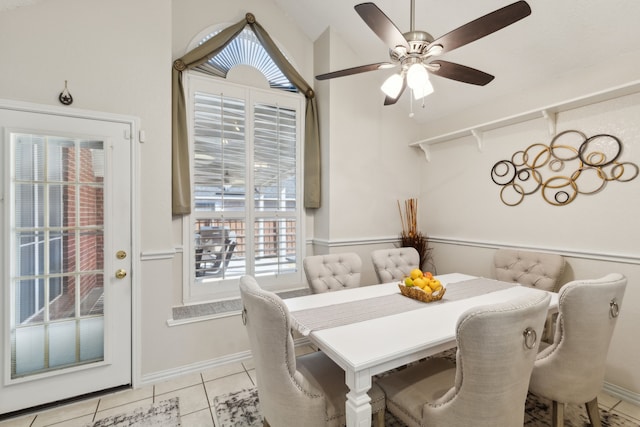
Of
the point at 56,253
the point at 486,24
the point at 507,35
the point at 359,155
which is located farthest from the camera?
the point at 359,155

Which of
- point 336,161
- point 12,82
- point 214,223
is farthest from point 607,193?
point 12,82

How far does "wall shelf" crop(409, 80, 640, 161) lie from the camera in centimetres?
207

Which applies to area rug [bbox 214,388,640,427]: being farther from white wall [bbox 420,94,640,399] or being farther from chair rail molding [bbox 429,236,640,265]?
chair rail molding [bbox 429,236,640,265]

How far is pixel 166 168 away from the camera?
233 centimetres

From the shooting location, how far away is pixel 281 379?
1.28 metres

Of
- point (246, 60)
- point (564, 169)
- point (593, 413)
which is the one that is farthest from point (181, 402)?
point (564, 169)

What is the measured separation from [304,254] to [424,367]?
6.34 ft

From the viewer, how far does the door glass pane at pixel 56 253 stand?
75.6 inches

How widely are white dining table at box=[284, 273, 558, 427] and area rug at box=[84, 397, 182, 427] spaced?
3.47 ft

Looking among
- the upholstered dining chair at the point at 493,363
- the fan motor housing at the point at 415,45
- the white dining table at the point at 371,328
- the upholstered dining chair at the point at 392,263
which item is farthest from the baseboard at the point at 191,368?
the fan motor housing at the point at 415,45

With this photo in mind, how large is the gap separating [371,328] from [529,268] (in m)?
→ 1.86

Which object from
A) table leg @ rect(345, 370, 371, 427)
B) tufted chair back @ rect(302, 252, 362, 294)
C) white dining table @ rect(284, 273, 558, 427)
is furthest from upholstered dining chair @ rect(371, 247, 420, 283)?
table leg @ rect(345, 370, 371, 427)

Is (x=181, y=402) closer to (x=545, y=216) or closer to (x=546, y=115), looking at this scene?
(x=545, y=216)

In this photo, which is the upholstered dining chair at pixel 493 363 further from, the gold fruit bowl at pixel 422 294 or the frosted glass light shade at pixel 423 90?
the frosted glass light shade at pixel 423 90
